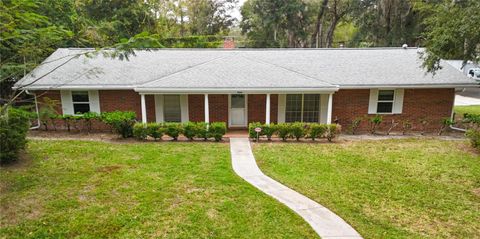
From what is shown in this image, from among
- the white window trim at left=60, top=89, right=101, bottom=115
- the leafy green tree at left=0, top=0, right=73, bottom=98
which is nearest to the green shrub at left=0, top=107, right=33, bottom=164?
the leafy green tree at left=0, top=0, right=73, bottom=98

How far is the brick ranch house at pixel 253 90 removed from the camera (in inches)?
541

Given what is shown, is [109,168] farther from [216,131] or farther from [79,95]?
[79,95]

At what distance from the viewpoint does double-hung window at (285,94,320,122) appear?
1518 cm

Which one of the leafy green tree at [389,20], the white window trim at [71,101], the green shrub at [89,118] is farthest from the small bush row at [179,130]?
the leafy green tree at [389,20]

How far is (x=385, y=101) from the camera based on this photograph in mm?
14891

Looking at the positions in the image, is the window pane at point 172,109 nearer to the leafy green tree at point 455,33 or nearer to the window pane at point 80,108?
the window pane at point 80,108

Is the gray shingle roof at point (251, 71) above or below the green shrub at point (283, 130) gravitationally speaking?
above

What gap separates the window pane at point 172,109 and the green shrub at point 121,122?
2.10 meters

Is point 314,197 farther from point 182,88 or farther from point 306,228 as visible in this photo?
point 182,88

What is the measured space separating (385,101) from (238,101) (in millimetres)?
7101

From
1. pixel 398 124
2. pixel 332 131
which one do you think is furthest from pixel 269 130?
pixel 398 124

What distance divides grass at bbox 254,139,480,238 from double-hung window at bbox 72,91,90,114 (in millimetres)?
8543

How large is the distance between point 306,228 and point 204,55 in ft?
44.5

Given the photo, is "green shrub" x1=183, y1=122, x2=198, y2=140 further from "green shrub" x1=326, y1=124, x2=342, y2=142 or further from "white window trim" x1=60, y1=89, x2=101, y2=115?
"green shrub" x1=326, y1=124, x2=342, y2=142
